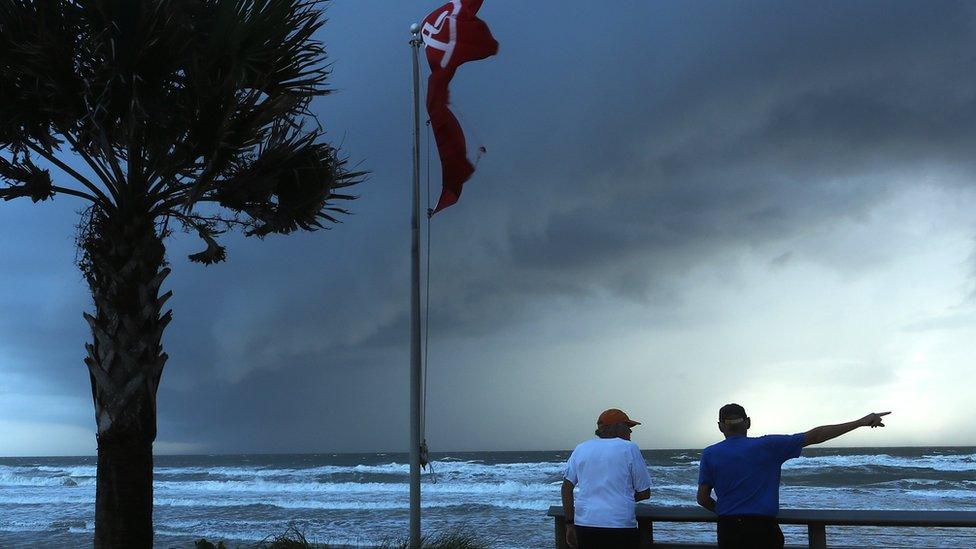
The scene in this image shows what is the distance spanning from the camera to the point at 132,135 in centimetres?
684

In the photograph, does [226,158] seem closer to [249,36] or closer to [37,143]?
[249,36]

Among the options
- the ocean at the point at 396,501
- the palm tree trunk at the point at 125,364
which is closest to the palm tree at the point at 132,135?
the palm tree trunk at the point at 125,364

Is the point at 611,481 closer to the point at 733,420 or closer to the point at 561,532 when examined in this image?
the point at 733,420

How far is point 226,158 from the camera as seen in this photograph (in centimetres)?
736

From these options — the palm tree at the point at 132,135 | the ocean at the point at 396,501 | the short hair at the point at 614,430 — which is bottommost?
the ocean at the point at 396,501

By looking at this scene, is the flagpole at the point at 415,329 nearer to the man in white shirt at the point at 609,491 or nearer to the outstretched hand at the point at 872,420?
the man in white shirt at the point at 609,491

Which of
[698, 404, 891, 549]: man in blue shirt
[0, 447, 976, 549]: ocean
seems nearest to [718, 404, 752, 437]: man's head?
[698, 404, 891, 549]: man in blue shirt

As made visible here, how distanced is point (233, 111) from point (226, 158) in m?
0.55

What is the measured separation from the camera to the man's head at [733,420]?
16.6ft

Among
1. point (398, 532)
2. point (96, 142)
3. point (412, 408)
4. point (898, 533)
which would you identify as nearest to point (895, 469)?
point (898, 533)

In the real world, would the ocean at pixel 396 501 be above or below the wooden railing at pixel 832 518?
below

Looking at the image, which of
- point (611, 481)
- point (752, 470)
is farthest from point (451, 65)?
point (752, 470)

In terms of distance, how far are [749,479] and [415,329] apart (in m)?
3.79

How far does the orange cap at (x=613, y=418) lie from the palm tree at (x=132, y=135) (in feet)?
12.3
